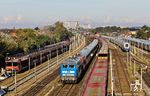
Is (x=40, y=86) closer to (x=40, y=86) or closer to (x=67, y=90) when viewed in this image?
(x=40, y=86)

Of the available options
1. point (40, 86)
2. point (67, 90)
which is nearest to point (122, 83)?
point (67, 90)

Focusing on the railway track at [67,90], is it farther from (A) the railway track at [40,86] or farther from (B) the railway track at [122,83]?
(B) the railway track at [122,83]

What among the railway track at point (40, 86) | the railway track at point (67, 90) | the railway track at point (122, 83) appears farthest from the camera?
the railway track at point (122, 83)

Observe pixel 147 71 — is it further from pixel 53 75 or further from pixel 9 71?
pixel 9 71

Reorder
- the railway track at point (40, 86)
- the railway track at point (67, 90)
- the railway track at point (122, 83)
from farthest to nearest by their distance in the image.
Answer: the railway track at point (122, 83) < the railway track at point (40, 86) < the railway track at point (67, 90)

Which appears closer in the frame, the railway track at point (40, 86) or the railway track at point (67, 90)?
the railway track at point (67, 90)

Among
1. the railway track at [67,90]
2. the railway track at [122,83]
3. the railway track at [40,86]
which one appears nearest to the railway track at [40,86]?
the railway track at [40,86]

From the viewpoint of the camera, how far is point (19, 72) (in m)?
72.9

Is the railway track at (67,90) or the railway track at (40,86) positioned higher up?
the railway track at (67,90)

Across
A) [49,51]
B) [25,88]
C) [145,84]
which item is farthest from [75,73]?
[49,51]

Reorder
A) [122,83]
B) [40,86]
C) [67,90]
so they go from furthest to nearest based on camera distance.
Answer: [122,83] < [40,86] < [67,90]

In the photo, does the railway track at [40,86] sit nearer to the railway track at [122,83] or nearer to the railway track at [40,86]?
the railway track at [40,86]

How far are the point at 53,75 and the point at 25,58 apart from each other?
26.5 ft

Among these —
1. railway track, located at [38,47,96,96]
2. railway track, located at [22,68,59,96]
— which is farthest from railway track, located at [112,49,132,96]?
railway track, located at [22,68,59,96]
